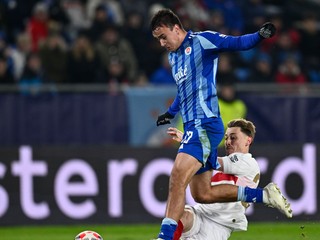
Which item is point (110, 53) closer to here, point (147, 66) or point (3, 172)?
point (147, 66)

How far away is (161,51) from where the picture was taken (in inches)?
729

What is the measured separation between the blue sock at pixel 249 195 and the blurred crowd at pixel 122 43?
23.2 ft

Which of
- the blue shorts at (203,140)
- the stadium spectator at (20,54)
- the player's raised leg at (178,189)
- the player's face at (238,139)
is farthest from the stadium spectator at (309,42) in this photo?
the player's raised leg at (178,189)

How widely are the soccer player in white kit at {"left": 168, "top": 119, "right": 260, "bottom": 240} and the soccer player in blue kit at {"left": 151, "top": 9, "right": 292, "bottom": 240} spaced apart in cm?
21

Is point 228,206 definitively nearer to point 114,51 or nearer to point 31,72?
point 31,72

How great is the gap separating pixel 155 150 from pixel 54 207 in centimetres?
164

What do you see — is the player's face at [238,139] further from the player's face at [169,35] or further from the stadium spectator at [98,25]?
the stadium spectator at [98,25]

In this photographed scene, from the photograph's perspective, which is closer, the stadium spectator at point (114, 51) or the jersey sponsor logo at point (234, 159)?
the jersey sponsor logo at point (234, 159)

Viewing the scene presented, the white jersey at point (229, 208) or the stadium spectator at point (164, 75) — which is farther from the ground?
the stadium spectator at point (164, 75)

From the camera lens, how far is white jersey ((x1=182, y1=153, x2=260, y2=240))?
974cm

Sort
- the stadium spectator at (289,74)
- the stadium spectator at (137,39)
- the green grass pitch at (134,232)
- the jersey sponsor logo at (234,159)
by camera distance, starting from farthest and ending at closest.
→ the stadium spectator at (137,39), the stadium spectator at (289,74), the green grass pitch at (134,232), the jersey sponsor logo at (234,159)

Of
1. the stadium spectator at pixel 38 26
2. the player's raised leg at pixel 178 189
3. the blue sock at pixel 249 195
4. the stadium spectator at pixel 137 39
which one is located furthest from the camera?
the stadium spectator at pixel 137 39

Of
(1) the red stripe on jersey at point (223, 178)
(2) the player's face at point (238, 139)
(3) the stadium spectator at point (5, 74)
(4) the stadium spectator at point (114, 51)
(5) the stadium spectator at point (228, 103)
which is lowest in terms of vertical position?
(1) the red stripe on jersey at point (223, 178)

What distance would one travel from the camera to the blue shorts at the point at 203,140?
948cm
